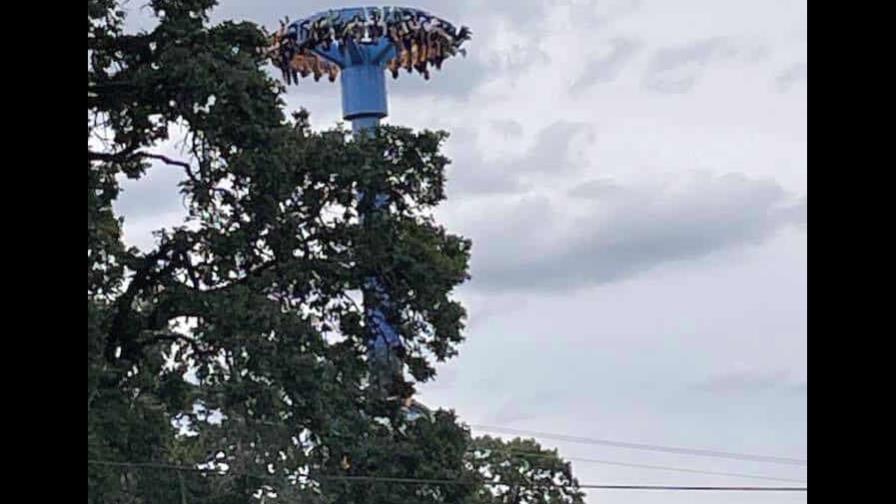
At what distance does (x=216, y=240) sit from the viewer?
625 cm

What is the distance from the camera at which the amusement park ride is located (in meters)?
7.21

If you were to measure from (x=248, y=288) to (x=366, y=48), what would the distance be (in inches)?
65.7

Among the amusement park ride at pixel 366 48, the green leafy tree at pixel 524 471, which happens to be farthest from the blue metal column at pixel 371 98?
the green leafy tree at pixel 524 471

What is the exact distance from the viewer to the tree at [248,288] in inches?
235

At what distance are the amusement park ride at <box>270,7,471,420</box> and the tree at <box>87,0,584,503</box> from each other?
69cm

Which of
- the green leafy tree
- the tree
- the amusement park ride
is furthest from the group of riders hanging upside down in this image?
the green leafy tree

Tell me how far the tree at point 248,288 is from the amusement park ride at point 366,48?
2.26 ft

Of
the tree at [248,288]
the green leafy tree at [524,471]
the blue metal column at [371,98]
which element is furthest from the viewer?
the green leafy tree at [524,471]

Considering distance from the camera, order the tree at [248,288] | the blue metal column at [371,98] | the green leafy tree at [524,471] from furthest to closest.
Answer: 1. the green leafy tree at [524,471]
2. the blue metal column at [371,98]
3. the tree at [248,288]

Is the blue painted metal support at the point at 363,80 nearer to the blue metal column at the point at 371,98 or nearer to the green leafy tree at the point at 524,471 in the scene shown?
the blue metal column at the point at 371,98

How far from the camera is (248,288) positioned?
244 inches
